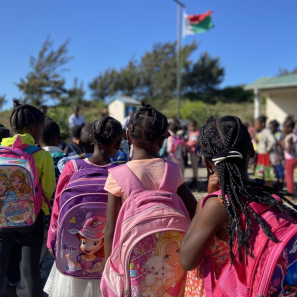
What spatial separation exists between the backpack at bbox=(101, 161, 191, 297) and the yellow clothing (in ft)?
3.11

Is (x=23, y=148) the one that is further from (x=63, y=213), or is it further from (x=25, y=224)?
(x=63, y=213)

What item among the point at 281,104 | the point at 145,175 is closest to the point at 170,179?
the point at 145,175

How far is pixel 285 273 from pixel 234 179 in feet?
1.42

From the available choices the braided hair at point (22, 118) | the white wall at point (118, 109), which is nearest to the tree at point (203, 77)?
the white wall at point (118, 109)

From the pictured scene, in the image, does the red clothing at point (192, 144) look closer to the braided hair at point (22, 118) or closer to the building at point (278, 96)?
the braided hair at point (22, 118)

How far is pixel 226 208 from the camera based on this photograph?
1.46 m

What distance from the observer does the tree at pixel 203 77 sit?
3969 cm

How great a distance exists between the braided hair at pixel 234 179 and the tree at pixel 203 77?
38.6m

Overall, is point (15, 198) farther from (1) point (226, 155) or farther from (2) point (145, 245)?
(1) point (226, 155)

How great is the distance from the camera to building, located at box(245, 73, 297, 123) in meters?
18.3

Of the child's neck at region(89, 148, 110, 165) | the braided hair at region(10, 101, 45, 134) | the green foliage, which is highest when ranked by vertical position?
the green foliage

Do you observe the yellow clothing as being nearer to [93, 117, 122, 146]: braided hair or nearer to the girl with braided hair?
[93, 117, 122, 146]: braided hair

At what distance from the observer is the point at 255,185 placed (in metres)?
1.60

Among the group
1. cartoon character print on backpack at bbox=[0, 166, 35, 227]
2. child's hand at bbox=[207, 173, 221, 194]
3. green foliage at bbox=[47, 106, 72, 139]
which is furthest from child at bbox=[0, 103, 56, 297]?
green foliage at bbox=[47, 106, 72, 139]
